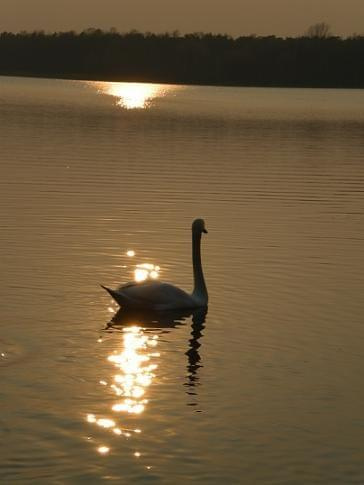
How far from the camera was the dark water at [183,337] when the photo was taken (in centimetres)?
1073

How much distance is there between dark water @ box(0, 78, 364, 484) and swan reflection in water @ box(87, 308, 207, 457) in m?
0.03

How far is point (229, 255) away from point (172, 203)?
7469 millimetres

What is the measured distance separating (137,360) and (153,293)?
2.76 meters

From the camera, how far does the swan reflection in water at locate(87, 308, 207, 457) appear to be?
11.6 metres

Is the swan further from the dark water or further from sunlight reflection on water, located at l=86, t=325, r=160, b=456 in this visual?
sunlight reflection on water, located at l=86, t=325, r=160, b=456

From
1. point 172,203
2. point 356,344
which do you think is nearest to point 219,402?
point 356,344

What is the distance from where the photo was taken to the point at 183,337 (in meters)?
15.2

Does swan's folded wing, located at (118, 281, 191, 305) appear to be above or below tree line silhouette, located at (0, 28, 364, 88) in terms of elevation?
below

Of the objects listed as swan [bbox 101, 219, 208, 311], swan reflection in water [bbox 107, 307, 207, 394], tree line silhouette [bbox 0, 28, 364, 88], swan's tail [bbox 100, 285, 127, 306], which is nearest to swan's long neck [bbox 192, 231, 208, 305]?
swan [bbox 101, 219, 208, 311]

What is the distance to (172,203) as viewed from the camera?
28.3 m

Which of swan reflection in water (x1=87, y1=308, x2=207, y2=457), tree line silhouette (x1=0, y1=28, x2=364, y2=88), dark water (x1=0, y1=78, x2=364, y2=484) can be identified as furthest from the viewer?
tree line silhouette (x1=0, y1=28, x2=364, y2=88)

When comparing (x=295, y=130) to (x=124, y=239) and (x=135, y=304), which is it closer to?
(x=124, y=239)

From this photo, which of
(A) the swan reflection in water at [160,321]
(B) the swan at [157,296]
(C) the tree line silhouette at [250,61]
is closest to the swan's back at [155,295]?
(B) the swan at [157,296]

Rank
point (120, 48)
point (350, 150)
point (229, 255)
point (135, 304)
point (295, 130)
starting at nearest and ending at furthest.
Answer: point (135, 304), point (229, 255), point (350, 150), point (295, 130), point (120, 48)
